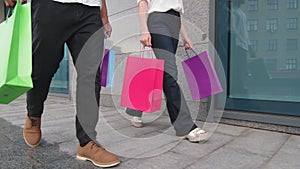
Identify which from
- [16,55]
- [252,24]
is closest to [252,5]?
[252,24]

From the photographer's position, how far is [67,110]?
127 inches

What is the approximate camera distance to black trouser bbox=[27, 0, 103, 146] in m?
1.38

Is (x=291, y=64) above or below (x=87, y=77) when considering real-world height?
below

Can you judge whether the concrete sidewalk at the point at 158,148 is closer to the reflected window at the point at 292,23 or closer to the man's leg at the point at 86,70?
the man's leg at the point at 86,70

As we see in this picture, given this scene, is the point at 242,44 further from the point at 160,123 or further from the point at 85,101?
the point at 85,101

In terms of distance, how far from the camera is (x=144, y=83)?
Result: 1.73 metres

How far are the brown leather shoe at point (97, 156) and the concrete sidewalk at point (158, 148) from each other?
0.12ft

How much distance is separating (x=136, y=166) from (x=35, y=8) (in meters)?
0.96

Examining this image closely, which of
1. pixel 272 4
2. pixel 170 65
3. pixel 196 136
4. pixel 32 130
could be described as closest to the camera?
pixel 32 130

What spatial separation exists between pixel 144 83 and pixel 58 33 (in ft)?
1.96

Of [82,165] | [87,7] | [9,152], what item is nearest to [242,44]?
[87,7]

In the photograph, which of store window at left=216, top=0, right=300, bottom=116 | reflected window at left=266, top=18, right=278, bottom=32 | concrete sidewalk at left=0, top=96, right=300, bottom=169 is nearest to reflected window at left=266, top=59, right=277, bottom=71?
store window at left=216, top=0, right=300, bottom=116

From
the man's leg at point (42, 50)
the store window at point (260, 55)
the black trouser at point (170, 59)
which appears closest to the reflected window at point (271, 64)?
the store window at point (260, 55)

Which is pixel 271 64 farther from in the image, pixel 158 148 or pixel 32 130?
pixel 32 130
